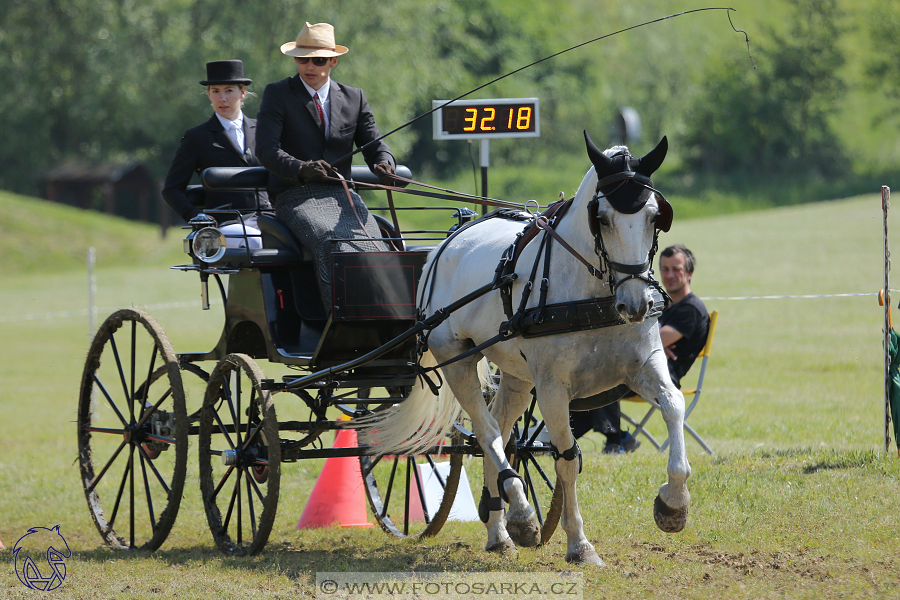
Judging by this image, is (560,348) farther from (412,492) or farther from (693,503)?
(412,492)

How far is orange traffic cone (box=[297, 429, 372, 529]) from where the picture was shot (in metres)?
6.68

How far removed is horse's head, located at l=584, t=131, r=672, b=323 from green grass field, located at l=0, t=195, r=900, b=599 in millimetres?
1302

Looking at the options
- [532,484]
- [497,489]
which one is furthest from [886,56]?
[497,489]

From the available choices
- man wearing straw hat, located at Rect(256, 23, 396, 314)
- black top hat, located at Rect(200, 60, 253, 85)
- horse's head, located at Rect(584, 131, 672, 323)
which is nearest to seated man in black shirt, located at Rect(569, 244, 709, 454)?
man wearing straw hat, located at Rect(256, 23, 396, 314)

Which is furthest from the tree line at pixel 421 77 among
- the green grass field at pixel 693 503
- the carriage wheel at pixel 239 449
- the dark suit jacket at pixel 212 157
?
the carriage wheel at pixel 239 449

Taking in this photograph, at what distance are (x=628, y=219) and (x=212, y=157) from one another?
375 cm

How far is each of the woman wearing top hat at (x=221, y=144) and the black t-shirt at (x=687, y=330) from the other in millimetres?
3153

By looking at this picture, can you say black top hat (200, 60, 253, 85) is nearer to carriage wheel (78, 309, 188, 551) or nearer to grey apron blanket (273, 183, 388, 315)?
grey apron blanket (273, 183, 388, 315)

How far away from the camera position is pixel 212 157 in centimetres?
700

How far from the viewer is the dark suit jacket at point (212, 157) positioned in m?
6.86

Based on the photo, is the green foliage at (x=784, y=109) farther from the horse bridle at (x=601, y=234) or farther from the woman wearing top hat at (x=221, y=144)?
the horse bridle at (x=601, y=234)

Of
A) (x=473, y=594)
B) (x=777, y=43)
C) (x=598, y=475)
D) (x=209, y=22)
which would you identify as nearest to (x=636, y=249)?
(x=473, y=594)

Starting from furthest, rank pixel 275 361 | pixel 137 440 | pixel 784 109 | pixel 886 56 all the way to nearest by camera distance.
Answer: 1. pixel 886 56
2. pixel 784 109
3. pixel 137 440
4. pixel 275 361

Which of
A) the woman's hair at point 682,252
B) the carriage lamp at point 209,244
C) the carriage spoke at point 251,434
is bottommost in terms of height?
the carriage spoke at point 251,434
